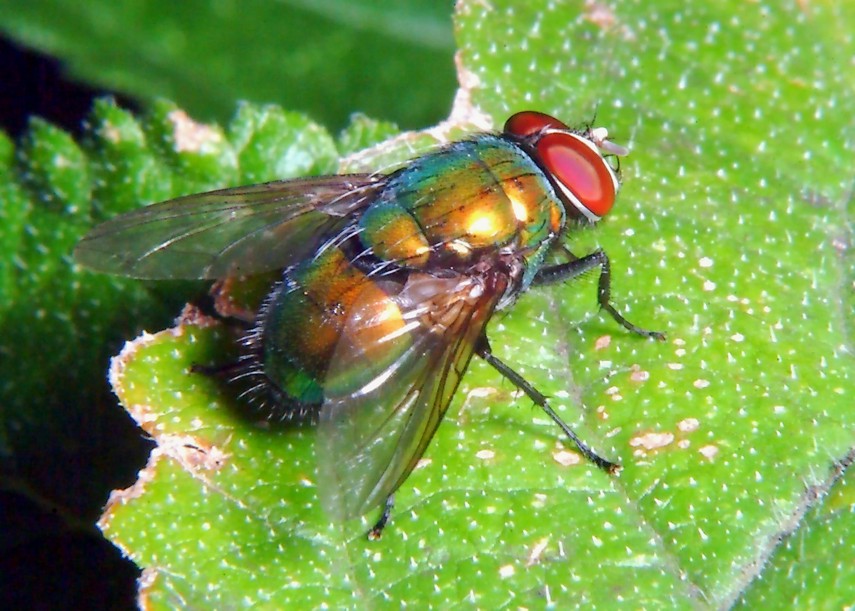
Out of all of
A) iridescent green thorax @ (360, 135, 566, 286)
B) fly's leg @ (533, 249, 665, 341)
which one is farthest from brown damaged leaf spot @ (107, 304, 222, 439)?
fly's leg @ (533, 249, 665, 341)

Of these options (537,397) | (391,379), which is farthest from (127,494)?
(537,397)

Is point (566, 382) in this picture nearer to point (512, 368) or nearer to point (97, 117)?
point (512, 368)

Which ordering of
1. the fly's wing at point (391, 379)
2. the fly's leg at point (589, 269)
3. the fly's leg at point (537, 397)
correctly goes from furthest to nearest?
1. the fly's leg at point (589, 269)
2. the fly's leg at point (537, 397)
3. the fly's wing at point (391, 379)

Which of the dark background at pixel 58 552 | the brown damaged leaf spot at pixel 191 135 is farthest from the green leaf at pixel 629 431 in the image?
the dark background at pixel 58 552

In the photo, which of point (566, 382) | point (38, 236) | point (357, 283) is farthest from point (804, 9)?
point (38, 236)

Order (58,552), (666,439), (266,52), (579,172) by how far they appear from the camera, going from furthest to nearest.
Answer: (266,52), (58,552), (579,172), (666,439)

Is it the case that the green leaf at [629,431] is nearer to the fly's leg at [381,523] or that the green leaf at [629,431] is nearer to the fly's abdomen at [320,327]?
the fly's leg at [381,523]

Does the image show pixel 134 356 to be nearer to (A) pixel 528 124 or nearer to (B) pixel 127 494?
(B) pixel 127 494
